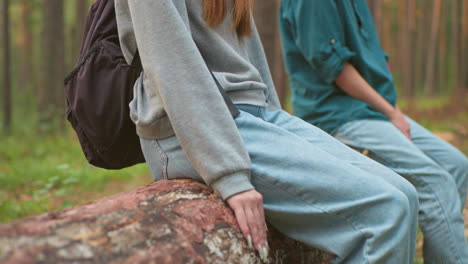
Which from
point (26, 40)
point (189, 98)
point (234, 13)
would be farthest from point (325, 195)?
point (26, 40)

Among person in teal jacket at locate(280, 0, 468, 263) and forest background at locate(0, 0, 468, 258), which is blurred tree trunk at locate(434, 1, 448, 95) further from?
person in teal jacket at locate(280, 0, 468, 263)

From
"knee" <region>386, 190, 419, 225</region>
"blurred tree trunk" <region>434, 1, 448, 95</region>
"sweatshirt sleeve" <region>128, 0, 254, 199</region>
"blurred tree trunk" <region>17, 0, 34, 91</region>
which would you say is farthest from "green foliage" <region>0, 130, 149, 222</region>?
"blurred tree trunk" <region>434, 1, 448, 95</region>

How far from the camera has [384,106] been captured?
2934 millimetres

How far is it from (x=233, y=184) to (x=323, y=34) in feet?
4.85

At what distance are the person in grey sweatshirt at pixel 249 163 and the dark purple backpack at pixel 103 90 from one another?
0.06 metres

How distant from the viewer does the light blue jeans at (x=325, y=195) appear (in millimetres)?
1720

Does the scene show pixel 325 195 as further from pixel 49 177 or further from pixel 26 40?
pixel 26 40

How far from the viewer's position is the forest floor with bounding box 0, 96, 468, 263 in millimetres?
4461

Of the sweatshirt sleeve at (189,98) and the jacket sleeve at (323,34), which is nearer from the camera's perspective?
the sweatshirt sleeve at (189,98)

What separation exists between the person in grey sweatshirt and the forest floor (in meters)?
1.68

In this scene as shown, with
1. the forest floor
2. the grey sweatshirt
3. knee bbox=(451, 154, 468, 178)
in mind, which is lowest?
the forest floor

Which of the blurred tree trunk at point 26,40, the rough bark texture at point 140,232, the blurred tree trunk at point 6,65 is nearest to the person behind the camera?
the rough bark texture at point 140,232

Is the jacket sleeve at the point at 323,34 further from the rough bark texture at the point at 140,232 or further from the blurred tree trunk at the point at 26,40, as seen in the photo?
the blurred tree trunk at the point at 26,40

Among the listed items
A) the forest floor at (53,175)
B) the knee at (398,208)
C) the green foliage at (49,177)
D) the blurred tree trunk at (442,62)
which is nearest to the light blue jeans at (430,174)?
the forest floor at (53,175)
